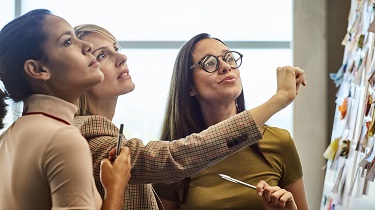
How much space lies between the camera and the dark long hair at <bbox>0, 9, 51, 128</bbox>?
1.14m

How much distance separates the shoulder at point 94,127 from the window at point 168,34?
254 cm

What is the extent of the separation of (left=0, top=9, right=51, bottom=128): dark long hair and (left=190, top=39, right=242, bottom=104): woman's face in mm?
749

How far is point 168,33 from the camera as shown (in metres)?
3.93

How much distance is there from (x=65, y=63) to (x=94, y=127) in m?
0.22

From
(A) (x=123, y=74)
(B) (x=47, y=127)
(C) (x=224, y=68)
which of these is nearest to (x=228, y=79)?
(C) (x=224, y=68)

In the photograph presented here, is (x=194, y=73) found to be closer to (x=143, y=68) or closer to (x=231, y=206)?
(x=231, y=206)

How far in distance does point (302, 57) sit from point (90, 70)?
2.66 m

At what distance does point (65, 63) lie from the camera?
1159 millimetres

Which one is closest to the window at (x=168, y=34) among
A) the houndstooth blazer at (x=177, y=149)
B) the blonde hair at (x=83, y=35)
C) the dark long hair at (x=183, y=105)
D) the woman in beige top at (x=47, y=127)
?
the dark long hair at (x=183, y=105)

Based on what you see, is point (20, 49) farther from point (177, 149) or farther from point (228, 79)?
point (228, 79)

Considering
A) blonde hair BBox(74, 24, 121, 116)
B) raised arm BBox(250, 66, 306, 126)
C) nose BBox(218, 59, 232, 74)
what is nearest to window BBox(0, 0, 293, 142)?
nose BBox(218, 59, 232, 74)

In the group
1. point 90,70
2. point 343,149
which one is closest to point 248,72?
point 343,149

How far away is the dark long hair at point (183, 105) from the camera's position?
6.20 ft

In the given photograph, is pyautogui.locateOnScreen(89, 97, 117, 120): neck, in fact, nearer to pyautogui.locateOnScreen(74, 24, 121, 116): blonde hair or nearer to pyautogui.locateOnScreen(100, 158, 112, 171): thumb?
pyautogui.locateOnScreen(74, 24, 121, 116): blonde hair
